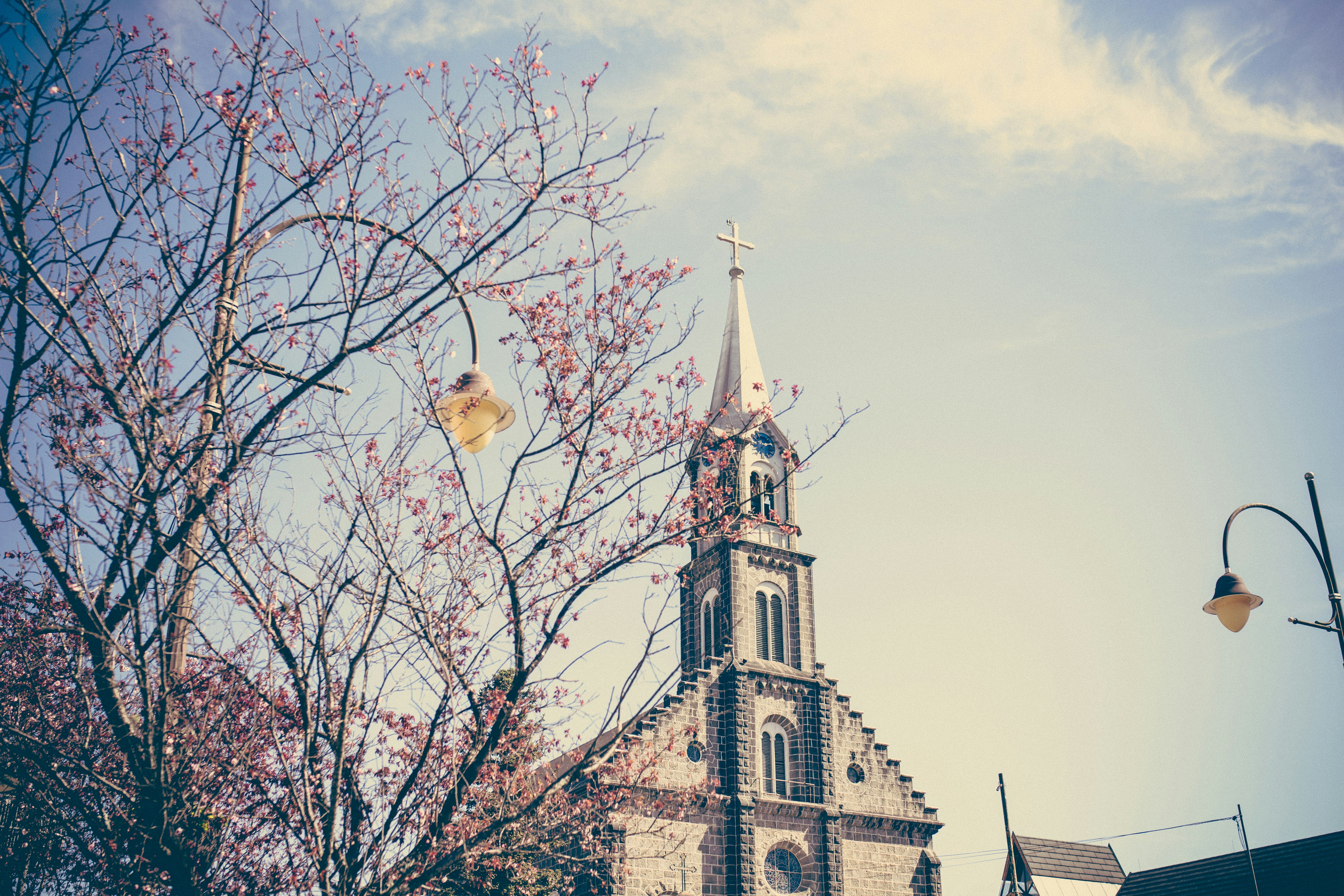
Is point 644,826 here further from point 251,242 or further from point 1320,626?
point 251,242

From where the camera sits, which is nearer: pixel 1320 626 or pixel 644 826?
pixel 1320 626

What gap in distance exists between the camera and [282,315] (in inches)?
320

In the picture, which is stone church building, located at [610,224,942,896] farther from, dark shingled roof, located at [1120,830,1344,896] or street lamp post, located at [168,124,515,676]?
street lamp post, located at [168,124,515,676]

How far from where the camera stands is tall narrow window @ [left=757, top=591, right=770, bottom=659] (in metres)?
33.8

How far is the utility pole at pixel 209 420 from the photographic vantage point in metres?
7.45

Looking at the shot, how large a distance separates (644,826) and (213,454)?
77.8 ft

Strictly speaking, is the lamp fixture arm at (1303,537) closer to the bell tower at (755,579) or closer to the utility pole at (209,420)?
the utility pole at (209,420)

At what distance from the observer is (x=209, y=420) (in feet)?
24.9

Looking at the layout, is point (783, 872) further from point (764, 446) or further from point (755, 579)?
point (764, 446)

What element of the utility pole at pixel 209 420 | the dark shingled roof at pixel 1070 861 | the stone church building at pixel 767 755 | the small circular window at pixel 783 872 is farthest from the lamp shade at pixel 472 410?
the dark shingled roof at pixel 1070 861

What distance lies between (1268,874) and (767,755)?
1606cm

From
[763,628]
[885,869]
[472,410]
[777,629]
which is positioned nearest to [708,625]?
[763,628]

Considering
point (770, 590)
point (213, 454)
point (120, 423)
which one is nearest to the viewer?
point (120, 423)

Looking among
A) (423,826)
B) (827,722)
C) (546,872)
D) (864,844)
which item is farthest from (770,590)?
(423,826)
